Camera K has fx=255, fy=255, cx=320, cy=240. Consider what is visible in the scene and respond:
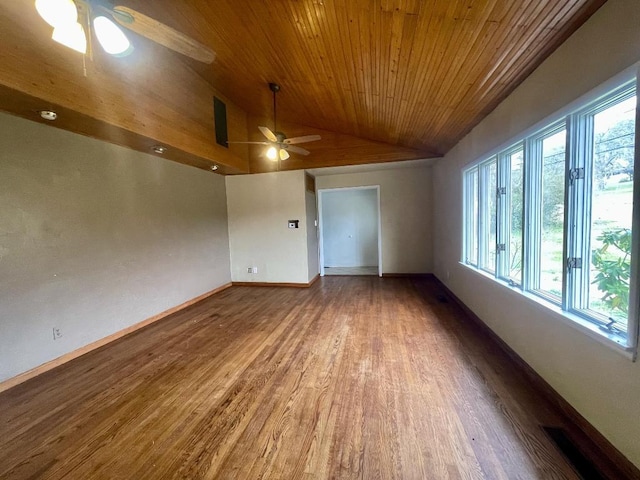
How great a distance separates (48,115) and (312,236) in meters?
4.17

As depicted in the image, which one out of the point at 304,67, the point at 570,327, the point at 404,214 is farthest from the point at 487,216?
the point at 304,67

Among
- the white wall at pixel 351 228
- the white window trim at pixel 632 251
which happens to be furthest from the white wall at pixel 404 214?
the white window trim at pixel 632 251

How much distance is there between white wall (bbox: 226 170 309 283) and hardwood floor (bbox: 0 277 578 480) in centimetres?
223

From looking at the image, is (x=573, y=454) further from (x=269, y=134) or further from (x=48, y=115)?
(x=48, y=115)

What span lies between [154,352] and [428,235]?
17.0 ft

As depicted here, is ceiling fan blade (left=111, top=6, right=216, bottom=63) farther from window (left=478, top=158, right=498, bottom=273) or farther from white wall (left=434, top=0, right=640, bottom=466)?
window (left=478, top=158, right=498, bottom=273)

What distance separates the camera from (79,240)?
9.05 feet

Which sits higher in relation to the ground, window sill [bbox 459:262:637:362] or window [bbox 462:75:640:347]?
window [bbox 462:75:640:347]

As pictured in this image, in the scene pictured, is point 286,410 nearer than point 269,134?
Yes

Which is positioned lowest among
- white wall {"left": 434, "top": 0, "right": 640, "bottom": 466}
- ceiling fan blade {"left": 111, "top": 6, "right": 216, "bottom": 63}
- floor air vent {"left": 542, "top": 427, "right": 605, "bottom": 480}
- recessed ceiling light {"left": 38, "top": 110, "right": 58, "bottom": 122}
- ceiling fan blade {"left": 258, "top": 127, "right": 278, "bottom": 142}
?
floor air vent {"left": 542, "top": 427, "right": 605, "bottom": 480}

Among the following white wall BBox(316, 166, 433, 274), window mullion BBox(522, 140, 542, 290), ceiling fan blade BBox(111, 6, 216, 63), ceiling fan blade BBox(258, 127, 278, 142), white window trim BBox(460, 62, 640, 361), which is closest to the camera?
white window trim BBox(460, 62, 640, 361)

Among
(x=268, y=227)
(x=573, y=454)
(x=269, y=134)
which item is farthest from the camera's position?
(x=268, y=227)

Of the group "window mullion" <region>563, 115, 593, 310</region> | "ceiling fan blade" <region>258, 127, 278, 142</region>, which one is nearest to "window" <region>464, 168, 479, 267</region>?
"window mullion" <region>563, 115, 593, 310</region>

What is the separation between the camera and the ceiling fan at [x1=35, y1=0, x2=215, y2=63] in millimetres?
1362
